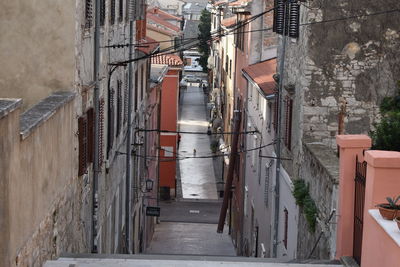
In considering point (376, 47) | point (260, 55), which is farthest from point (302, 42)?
point (260, 55)

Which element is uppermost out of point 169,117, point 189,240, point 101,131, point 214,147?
point 101,131

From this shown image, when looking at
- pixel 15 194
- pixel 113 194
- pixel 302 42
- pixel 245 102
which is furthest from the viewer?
pixel 245 102

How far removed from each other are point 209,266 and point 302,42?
7213 mm

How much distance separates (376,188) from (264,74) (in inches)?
675

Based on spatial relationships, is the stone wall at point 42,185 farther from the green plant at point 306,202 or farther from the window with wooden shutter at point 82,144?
the green plant at point 306,202

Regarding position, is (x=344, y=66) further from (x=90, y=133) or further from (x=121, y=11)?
(x=121, y=11)

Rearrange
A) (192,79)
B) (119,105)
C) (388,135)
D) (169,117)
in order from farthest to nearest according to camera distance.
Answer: (192,79)
(169,117)
(119,105)
(388,135)

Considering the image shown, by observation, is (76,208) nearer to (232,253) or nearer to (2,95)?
(2,95)

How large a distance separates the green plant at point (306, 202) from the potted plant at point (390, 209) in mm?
5750

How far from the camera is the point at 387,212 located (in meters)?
9.74

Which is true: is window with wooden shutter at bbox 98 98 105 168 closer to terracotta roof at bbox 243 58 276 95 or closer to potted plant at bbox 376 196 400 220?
terracotta roof at bbox 243 58 276 95

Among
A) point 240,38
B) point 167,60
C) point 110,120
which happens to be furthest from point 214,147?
point 110,120

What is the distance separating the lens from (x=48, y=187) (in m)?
11.6

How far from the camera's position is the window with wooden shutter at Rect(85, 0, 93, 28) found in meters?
15.0
